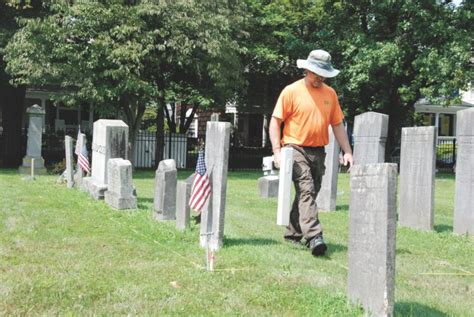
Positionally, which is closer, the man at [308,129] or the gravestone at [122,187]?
the man at [308,129]

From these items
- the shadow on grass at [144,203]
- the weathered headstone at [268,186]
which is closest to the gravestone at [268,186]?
the weathered headstone at [268,186]

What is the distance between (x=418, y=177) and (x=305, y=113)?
12.0ft

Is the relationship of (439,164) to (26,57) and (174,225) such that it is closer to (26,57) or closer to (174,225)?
(26,57)

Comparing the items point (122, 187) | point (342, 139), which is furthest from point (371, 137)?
point (122, 187)

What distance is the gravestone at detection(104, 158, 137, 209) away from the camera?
1055 centimetres

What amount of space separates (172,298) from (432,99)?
20897 mm

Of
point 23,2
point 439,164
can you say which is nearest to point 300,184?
point 23,2

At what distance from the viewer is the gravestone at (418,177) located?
9.37 m

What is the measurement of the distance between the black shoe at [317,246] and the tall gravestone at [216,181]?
103 cm

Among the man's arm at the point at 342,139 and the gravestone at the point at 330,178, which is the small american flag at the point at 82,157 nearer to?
the gravestone at the point at 330,178

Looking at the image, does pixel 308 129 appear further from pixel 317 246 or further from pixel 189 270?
pixel 189 270

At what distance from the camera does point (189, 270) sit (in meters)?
5.79

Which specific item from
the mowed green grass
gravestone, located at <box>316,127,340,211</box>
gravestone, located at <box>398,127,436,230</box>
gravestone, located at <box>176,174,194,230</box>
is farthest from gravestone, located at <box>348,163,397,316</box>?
gravestone, located at <box>316,127,340,211</box>

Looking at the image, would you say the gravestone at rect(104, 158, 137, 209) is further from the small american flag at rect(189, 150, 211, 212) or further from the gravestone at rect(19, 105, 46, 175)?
the gravestone at rect(19, 105, 46, 175)
